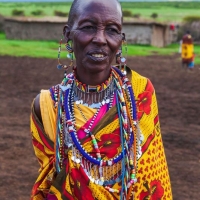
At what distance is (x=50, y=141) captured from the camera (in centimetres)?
211

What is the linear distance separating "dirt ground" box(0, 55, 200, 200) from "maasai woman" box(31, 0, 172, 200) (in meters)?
3.59

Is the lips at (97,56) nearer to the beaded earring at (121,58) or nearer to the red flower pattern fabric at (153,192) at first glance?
the beaded earring at (121,58)

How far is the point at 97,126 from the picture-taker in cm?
205

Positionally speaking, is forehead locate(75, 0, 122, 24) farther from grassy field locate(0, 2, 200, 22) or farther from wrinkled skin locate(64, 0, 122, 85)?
grassy field locate(0, 2, 200, 22)

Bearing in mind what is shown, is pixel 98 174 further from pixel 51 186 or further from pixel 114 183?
pixel 51 186

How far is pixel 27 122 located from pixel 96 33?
7091 millimetres

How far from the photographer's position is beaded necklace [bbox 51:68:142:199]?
204cm

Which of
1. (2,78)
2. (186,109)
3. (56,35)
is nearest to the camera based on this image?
(186,109)

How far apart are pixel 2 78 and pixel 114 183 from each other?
1236 centimetres

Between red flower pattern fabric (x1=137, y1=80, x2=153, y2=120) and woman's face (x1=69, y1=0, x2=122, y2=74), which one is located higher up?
woman's face (x1=69, y1=0, x2=122, y2=74)

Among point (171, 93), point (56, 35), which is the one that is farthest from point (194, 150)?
point (56, 35)

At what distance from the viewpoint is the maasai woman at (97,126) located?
2.03 meters

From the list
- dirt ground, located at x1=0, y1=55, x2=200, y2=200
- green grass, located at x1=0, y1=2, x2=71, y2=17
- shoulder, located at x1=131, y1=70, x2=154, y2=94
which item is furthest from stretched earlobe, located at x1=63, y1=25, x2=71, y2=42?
green grass, located at x1=0, y1=2, x2=71, y2=17

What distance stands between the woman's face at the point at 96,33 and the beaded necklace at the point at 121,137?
17 cm
